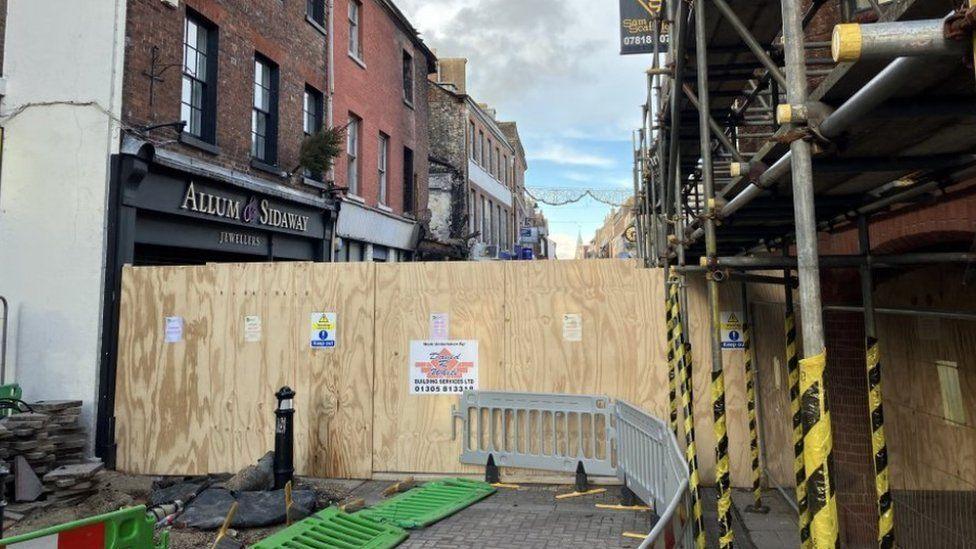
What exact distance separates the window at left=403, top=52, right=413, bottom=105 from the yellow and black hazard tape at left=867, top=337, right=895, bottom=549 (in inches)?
708

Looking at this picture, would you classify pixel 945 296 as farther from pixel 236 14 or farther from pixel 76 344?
pixel 236 14

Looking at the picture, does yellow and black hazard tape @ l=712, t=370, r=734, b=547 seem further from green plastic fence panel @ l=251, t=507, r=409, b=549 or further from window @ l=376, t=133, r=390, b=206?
window @ l=376, t=133, r=390, b=206

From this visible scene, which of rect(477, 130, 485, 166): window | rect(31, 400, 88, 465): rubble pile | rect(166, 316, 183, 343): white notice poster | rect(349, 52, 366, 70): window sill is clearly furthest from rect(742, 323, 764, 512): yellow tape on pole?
rect(477, 130, 485, 166): window

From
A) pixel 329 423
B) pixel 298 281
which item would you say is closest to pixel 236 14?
pixel 298 281

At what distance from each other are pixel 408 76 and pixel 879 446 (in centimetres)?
1903

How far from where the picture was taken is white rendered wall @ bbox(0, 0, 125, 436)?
8.40 m

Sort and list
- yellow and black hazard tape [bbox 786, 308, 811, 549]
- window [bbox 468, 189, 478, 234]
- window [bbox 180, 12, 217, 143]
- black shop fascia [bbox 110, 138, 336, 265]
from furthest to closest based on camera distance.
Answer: window [bbox 468, 189, 478, 234], window [bbox 180, 12, 217, 143], black shop fascia [bbox 110, 138, 336, 265], yellow and black hazard tape [bbox 786, 308, 811, 549]

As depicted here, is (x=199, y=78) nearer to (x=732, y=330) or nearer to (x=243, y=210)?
(x=243, y=210)

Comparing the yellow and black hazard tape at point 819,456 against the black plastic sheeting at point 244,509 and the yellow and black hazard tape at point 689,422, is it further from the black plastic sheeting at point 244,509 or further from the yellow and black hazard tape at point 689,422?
the black plastic sheeting at point 244,509

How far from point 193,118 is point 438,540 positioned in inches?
345

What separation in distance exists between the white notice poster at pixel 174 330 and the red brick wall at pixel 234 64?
308cm

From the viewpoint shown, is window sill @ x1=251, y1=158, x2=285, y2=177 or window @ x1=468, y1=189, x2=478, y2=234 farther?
window @ x1=468, y1=189, x2=478, y2=234

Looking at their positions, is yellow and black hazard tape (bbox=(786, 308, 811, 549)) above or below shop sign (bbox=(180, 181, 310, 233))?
below

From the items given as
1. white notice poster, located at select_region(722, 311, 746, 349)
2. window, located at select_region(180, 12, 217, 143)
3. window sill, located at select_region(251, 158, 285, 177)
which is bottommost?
white notice poster, located at select_region(722, 311, 746, 349)
